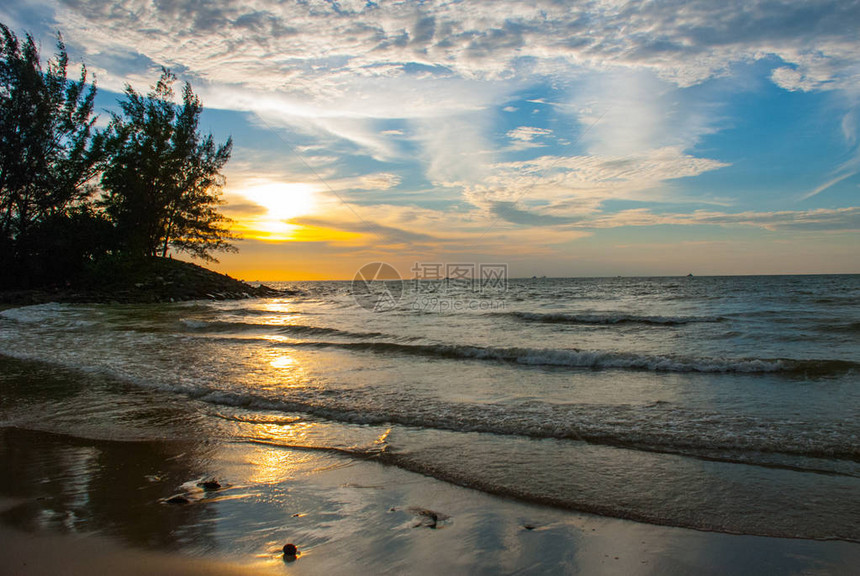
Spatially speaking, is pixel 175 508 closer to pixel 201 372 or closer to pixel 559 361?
pixel 201 372

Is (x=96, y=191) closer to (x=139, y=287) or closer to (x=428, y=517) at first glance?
(x=139, y=287)

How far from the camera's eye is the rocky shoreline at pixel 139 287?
2381 cm

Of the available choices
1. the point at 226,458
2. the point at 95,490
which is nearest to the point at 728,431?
the point at 226,458

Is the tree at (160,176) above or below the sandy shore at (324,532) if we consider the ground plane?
above

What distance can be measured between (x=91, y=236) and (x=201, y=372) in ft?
83.2

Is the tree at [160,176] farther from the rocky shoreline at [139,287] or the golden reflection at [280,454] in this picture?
the golden reflection at [280,454]

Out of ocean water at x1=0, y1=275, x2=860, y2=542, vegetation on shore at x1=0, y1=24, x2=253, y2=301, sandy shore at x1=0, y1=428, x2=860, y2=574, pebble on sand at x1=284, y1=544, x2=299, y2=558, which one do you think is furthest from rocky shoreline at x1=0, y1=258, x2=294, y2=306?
pebble on sand at x1=284, y1=544, x2=299, y2=558

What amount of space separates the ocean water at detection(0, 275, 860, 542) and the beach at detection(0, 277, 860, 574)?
0.03 metres

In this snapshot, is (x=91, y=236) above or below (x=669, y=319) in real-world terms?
above

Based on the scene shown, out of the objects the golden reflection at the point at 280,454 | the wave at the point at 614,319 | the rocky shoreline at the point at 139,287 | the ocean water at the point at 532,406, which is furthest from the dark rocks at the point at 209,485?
the rocky shoreline at the point at 139,287

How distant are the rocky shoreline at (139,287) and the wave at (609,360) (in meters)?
18.1

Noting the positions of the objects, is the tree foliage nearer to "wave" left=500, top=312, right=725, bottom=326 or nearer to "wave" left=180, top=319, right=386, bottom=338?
"wave" left=180, top=319, right=386, bottom=338

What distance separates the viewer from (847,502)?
3.50 meters

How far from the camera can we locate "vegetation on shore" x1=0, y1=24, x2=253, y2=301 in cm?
2462
